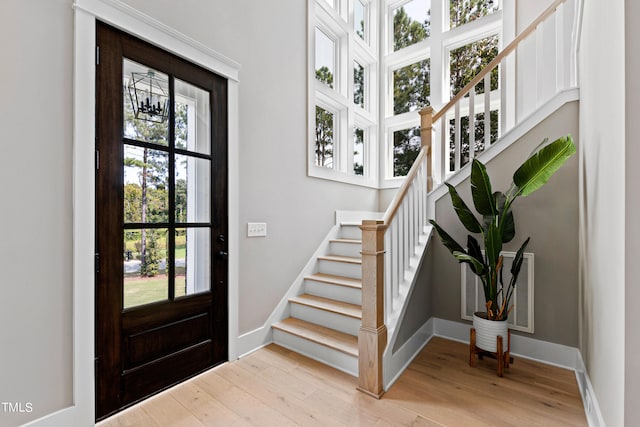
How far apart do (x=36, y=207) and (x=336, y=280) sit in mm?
2317

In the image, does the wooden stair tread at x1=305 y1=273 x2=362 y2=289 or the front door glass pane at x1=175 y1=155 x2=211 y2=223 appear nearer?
the front door glass pane at x1=175 y1=155 x2=211 y2=223

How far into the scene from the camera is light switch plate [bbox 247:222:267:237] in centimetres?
253

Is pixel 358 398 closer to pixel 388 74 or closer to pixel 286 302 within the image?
pixel 286 302

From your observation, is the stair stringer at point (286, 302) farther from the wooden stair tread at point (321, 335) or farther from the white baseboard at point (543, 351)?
the white baseboard at point (543, 351)

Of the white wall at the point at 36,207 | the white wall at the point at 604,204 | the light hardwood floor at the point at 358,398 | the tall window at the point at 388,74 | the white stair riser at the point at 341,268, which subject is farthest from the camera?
the tall window at the point at 388,74

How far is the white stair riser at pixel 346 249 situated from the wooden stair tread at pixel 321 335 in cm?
95

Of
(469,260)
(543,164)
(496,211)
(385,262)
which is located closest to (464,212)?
(496,211)

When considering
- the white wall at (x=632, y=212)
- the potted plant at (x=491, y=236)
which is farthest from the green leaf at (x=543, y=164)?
the white wall at (x=632, y=212)

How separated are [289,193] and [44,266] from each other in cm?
192

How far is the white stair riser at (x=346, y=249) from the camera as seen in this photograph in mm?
3236

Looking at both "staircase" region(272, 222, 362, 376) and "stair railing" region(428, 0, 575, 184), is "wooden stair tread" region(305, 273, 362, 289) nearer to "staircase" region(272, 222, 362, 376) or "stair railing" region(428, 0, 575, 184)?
"staircase" region(272, 222, 362, 376)

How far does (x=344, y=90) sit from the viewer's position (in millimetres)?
4074

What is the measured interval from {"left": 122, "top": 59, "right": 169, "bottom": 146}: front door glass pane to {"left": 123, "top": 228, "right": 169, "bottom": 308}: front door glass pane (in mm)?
650

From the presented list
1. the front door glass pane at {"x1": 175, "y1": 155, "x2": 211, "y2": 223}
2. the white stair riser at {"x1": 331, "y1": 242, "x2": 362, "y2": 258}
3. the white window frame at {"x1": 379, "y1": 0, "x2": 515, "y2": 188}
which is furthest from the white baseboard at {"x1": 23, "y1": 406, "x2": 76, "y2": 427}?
the white window frame at {"x1": 379, "y1": 0, "x2": 515, "y2": 188}
